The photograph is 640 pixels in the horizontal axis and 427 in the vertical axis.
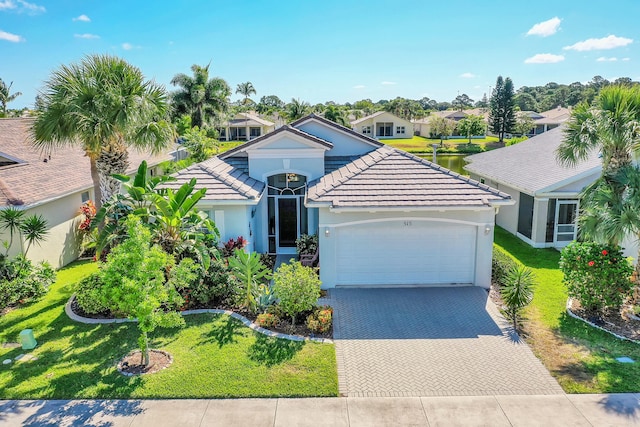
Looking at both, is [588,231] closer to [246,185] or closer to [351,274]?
[351,274]

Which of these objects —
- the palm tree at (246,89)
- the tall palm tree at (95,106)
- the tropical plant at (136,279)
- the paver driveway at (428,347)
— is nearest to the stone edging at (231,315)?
the paver driveway at (428,347)

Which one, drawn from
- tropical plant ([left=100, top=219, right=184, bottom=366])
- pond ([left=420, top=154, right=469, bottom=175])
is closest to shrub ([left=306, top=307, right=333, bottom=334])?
tropical plant ([left=100, top=219, right=184, bottom=366])

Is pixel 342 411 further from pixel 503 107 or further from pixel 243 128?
pixel 503 107

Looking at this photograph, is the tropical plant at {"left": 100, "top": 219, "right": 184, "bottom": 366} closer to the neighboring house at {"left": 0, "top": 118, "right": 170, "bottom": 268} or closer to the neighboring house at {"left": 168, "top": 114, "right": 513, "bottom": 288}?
the neighboring house at {"left": 168, "top": 114, "right": 513, "bottom": 288}

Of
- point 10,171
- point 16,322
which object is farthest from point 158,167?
point 16,322

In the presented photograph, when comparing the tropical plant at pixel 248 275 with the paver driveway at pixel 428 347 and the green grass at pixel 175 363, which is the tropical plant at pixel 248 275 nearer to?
the green grass at pixel 175 363

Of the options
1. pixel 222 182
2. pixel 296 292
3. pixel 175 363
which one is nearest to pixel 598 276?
pixel 296 292

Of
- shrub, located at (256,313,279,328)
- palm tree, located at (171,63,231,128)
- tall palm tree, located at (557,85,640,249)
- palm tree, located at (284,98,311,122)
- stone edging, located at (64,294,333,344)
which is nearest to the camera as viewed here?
stone edging, located at (64,294,333,344)
